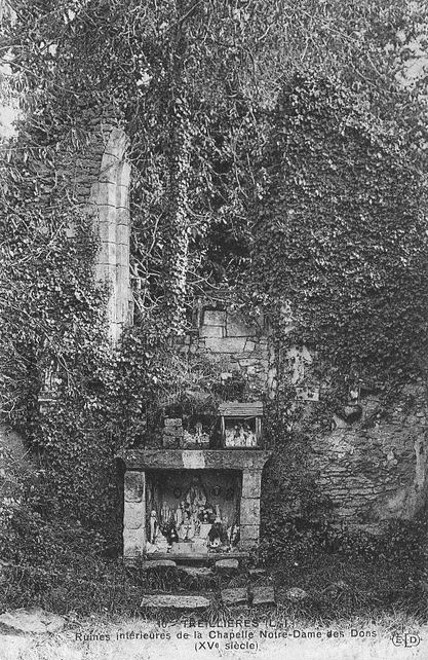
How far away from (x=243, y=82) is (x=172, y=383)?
3340 millimetres

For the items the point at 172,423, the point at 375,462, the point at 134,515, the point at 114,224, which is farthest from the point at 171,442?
the point at 114,224

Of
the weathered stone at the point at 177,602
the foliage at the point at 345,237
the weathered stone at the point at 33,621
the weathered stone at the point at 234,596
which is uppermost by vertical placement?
the foliage at the point at 345,237

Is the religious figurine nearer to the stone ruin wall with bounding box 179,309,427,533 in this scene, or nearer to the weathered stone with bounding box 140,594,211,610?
the weathered stone with bounding box 140,594,211,610

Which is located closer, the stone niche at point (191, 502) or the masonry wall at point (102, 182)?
the stone niche at point (191, 502)

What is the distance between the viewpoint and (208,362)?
7895 mm

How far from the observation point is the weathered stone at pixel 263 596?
6.62 metres

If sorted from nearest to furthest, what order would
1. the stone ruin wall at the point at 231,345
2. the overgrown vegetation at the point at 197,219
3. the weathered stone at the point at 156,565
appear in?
1. the weathered stone at the point at 156,565
2. the overgrown vegetation at the point at 197,219
3. the stone ruin wall at the point at 231,345

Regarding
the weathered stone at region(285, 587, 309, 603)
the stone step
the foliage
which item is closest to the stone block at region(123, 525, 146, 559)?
the stone step

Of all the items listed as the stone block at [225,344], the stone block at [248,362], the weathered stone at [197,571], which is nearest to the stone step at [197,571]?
the weathered stone at [197,571]

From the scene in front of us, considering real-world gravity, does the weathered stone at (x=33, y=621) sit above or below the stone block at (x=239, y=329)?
below

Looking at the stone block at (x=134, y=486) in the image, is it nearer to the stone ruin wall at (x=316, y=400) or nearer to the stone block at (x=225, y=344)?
the stone ruin wall at (x=316, y=400)

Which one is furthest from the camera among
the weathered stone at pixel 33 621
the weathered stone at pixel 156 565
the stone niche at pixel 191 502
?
the stone niche at pixel 191 502

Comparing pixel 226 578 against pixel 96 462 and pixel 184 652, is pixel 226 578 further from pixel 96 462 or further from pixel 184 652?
pixel 96 462

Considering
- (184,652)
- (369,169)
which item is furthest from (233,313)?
(184,652)
